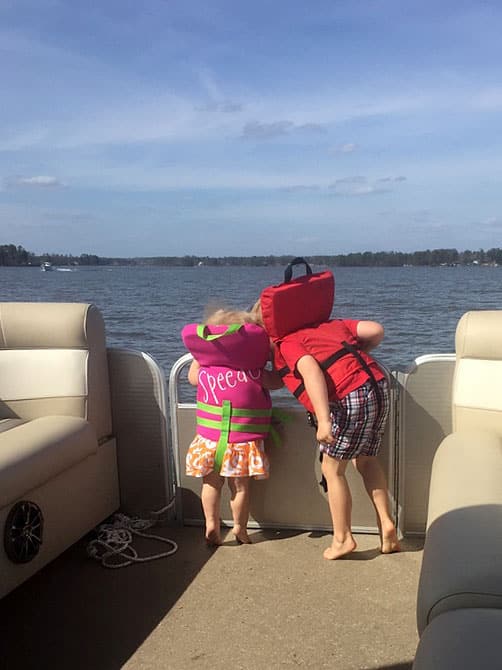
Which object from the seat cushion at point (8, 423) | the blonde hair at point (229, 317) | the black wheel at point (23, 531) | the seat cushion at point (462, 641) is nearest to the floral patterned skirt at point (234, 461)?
the blonde hair at point (229, 317)

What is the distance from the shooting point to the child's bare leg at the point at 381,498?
3.08 metres

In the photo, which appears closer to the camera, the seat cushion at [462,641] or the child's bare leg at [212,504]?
the seat cushion at [462,641]

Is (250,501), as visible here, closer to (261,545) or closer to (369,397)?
(261,545)

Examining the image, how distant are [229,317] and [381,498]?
105cm

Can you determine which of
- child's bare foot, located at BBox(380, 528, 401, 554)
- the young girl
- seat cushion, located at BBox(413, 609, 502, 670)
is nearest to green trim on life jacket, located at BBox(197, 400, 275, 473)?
the young girl

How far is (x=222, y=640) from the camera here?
8.06ft

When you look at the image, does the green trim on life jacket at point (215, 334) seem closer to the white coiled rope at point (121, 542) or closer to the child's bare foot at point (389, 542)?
the white coiled rope at point (121, 542)

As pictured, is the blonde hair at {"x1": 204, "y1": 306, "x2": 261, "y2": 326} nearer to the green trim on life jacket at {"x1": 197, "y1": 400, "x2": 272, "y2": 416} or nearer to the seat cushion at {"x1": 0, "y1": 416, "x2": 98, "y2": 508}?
the green trim on life jacket at {"x1": 197, "y1": 400, "x2": 272, "y2": 416}

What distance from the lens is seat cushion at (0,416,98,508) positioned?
103 inches

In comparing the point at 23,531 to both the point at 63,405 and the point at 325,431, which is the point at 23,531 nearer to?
the point at 63,405

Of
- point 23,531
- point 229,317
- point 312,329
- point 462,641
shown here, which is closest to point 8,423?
point 23,531

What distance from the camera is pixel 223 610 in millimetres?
2664

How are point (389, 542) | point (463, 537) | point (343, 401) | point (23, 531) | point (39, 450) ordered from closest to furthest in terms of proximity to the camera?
point (463, 537) < point (23, 531) < point (39, 450) < point (343, 401) < point (389, 542)

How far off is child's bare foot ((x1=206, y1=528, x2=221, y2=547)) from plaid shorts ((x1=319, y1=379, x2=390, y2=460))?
0.65 meters
